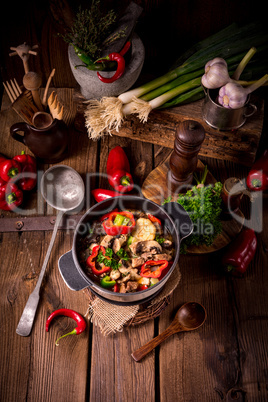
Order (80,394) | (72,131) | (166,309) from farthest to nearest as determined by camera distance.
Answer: (72,131) → (166,309) → (80,394)

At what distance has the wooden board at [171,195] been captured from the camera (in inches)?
83.0

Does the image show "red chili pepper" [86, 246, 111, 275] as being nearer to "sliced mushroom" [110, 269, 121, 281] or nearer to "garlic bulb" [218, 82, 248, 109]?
"sliced mushroom" [110, 269, 121, 281]

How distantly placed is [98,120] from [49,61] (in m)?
0.91

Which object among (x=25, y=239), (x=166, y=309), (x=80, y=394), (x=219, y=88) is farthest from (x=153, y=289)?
(x=219, y=88)

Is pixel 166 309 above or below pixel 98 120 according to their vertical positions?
below

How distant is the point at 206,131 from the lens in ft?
7.59

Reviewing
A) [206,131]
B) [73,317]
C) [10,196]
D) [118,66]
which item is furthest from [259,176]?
[10,196]

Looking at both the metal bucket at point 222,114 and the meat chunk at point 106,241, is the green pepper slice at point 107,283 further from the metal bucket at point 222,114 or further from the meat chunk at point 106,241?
the metal bucket at point 222,114

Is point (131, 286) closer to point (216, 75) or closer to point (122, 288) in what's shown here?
point (122, 288)

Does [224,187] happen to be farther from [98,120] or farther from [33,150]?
[33,150]

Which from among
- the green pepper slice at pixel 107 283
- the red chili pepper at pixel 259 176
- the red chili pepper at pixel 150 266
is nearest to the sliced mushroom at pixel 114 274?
the green pepper slice at pixel 107 283

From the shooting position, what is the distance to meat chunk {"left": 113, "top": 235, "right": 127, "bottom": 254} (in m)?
1.87

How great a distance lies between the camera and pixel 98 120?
90.6 inches

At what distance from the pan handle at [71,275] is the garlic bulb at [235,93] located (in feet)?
4.08
